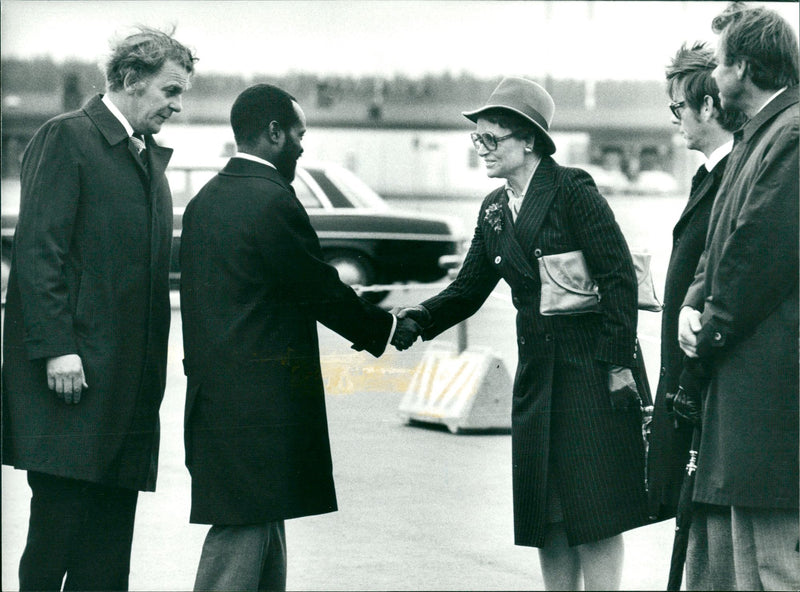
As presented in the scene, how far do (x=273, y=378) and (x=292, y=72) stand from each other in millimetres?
1100

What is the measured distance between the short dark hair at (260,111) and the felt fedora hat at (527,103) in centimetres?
53

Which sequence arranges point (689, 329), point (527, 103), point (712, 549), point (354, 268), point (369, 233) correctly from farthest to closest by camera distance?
point (369, 233), point (354, 268), point (527, 103), point (712, 549), point (689, 329)

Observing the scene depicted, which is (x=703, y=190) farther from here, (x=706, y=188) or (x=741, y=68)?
(x=741, y=68)

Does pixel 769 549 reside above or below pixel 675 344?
below

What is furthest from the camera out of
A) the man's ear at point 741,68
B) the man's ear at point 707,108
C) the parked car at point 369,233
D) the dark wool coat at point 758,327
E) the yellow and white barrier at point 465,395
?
the parked car at point 369,233

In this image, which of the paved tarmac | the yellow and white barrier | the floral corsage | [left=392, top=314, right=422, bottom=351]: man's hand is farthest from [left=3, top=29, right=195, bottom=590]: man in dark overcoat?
the yellow and white barrier

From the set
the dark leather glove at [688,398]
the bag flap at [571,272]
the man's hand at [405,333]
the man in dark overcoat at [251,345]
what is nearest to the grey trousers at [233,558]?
the man in dark overcoat at [251,345]

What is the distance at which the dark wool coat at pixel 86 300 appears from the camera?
3.19 m

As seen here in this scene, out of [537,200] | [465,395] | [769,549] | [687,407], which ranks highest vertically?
[537,200]

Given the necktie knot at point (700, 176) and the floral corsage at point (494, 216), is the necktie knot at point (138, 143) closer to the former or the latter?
the floral corsage at point (494, 216)

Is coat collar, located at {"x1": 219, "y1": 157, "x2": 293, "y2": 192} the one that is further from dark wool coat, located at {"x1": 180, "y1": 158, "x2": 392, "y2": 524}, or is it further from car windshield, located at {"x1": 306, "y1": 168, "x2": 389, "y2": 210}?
car windshield, located at {"x1": 306, "y1": 168, "x2": 389, "y2": 210}

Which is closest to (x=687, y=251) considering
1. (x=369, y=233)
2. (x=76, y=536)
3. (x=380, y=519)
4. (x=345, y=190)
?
(x=76, y=536)

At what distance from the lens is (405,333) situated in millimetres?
3625

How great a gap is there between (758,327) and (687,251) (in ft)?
1.56
